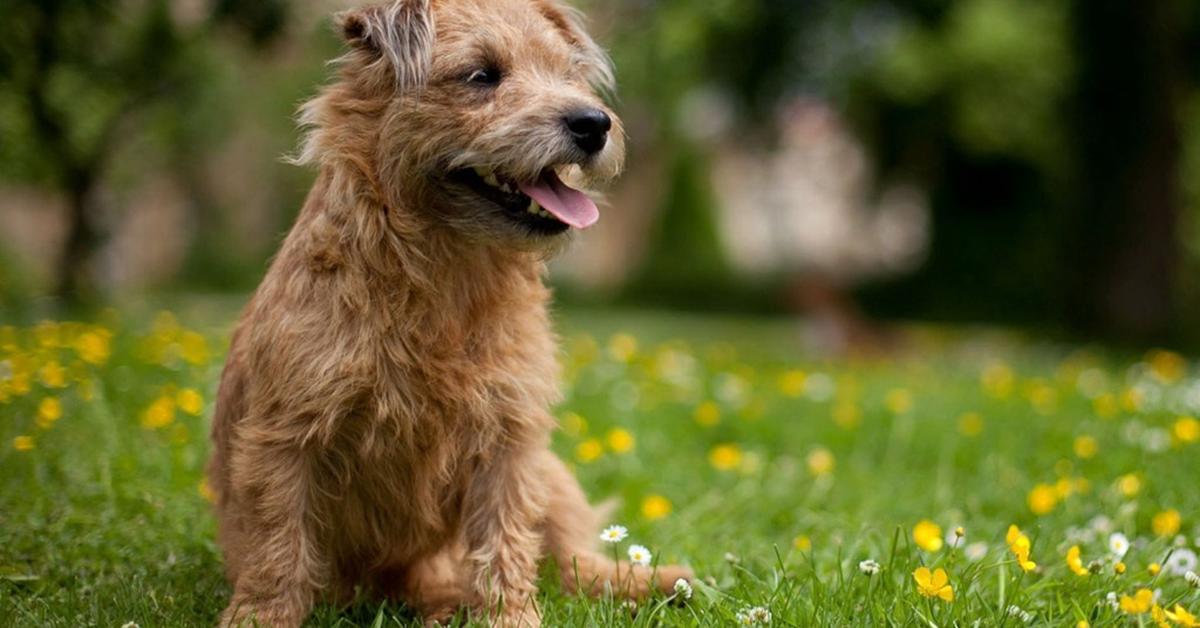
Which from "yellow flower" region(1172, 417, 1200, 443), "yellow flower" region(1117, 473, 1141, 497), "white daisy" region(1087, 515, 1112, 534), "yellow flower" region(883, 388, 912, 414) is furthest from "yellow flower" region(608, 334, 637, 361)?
"white daisy" region(1087, 515, 1112, 534)

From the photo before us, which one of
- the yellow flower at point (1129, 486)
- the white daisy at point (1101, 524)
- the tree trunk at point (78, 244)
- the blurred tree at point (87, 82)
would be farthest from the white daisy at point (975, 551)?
the tree trunk at point (78, 244)

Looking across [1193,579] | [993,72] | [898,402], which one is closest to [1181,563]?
[1193,579]

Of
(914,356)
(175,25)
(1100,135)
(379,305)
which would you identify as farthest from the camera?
(1100,135)

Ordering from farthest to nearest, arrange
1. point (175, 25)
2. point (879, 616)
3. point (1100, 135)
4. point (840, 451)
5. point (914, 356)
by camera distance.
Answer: point (1100, 135) → point (914, 356) → point (175, 25) → point (840, 451) → point (879, 616)

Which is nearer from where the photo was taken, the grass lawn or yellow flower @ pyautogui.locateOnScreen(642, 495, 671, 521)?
the grass lawn

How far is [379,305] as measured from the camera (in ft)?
10.2

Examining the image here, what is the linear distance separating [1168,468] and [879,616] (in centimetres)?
264

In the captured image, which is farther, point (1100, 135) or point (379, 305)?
point (1100, 135)

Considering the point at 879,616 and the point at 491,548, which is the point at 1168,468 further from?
the point at 491,548

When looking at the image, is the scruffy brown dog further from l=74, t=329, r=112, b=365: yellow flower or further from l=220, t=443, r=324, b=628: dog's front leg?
l=74, t=329, r=112, b=365: yellow flower

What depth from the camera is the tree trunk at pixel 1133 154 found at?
13250 millimetres

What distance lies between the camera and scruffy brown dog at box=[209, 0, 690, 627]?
3074mm

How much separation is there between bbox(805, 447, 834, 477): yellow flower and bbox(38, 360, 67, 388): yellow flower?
11.3ft

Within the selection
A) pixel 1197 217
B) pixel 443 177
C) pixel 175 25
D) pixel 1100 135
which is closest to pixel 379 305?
pixel 443 177
